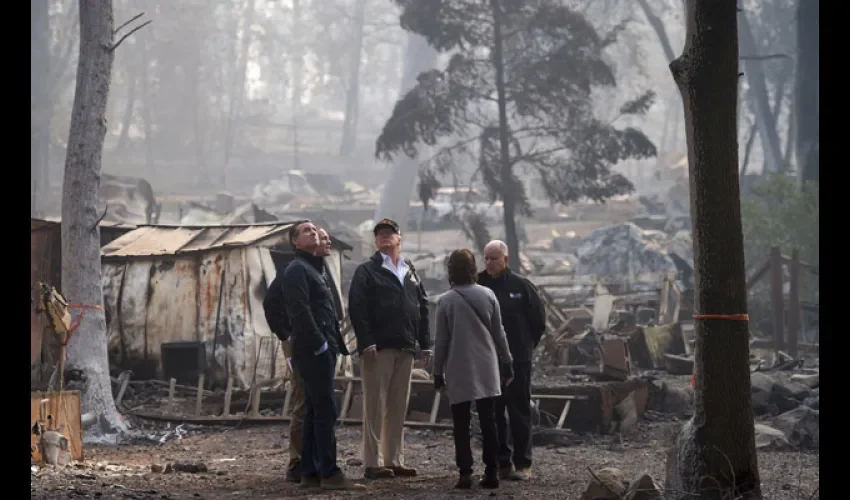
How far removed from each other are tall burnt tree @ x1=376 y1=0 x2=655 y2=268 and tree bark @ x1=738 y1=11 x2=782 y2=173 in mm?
14458

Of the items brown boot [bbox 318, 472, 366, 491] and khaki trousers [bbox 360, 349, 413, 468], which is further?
khaki trousers [bbox 360, 349, 413, 468]

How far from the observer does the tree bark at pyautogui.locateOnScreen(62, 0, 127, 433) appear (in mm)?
13719

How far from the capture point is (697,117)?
7.14 meters

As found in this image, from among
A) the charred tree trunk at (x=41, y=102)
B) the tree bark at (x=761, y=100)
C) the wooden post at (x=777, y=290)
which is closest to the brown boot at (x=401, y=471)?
the wooden post at (x=777, y=290)

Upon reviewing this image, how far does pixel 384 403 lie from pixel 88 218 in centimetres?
626

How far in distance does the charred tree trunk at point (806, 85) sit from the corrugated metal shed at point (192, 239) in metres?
21.6

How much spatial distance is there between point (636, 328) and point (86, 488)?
13.0m

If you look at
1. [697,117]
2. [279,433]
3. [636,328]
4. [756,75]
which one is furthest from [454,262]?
[756,75]

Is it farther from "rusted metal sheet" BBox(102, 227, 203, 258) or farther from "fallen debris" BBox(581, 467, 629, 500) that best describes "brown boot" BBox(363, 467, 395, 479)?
"rusted metal sheet" BBox(102, 227, 203, 258)

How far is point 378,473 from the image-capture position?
9.04m

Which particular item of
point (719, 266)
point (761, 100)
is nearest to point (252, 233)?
point (719, 266)

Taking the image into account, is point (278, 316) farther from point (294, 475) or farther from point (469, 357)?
point (469, 357)

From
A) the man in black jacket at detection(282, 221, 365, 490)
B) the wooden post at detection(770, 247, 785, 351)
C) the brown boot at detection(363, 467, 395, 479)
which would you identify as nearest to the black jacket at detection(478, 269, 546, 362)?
the brown boot at detection(363, 467, 395, 479)

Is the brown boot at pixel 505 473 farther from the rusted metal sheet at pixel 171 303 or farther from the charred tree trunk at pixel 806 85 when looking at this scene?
the charred tree trunk at pixel 806 85
